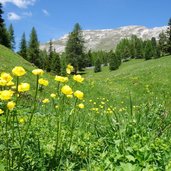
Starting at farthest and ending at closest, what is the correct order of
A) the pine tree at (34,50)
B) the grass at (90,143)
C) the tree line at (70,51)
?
the pine tree at (34,50) < the tree line at (70,51) < the grass at (90,143)

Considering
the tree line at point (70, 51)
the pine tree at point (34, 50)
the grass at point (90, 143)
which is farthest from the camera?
the pine tree at point (34, 50)

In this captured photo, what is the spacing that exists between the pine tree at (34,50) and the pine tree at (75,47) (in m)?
15.0

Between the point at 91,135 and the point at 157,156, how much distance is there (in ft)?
6.78

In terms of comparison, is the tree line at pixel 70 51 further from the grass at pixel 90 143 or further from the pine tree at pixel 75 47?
the grass at pixel 90 143

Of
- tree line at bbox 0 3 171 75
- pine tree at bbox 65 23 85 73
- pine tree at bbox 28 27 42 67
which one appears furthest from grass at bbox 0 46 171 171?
pine tree at bbox 28 27 42 67

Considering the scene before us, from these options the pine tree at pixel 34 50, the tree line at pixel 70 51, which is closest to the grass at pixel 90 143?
the tree line at pixel 70 51

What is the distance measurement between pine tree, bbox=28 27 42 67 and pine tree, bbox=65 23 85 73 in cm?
1500

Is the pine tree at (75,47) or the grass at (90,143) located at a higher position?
the pine tree at (75,47)

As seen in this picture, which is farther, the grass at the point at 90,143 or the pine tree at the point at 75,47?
the pine tree at the point at 75,47

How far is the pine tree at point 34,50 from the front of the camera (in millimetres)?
101250

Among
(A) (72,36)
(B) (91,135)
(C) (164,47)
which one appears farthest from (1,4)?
(B) (91,135)

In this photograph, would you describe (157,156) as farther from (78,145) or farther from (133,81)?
(133,81)

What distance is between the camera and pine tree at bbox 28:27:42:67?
101 meters

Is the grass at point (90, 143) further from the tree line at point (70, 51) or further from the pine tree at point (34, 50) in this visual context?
the pine tree at point (34, 50)
